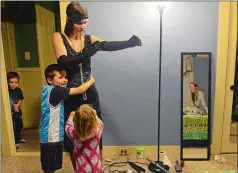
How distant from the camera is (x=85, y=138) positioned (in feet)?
5.54

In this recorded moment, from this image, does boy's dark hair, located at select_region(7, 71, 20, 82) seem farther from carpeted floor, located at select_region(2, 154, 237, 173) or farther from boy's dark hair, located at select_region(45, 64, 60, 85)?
carpeted floor, located at select_region(2, 154, 237, 173)

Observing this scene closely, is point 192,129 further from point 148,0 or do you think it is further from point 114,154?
point 148,0

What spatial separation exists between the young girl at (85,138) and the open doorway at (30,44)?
43 centimetres

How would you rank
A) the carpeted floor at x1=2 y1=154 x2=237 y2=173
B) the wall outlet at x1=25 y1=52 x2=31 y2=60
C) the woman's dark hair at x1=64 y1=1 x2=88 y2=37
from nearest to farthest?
the woman's dark hair at x1=64 y1=1 x2=88 y2=37
the wall outlet at x1=25 y1=52 x2=31 y2=60
the carpeted floor at x1=2 y1=154 x2=237 y2=173

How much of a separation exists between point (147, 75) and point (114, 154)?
0.80 meters

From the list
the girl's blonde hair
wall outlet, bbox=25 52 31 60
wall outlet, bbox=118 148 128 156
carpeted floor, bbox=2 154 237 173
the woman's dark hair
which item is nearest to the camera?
the girl's blonde hair

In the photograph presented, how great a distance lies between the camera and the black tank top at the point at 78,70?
74.5 inches

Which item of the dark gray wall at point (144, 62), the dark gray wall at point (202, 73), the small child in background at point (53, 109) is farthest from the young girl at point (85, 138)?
the dark gray wall at point (202, 73)

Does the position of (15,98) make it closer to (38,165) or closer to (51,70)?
(51,70)

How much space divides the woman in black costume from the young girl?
196mm

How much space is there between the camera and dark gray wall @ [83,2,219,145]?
206 centimetres

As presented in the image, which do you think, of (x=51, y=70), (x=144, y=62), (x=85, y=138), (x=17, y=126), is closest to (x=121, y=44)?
(x=144, y=62)

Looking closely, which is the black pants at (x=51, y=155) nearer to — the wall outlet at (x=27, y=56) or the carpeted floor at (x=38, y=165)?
the carpeted floor at (x=38, y=165)

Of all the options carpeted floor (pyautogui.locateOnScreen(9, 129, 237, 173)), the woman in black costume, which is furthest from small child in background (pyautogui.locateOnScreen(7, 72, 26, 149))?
the woman in black costume
